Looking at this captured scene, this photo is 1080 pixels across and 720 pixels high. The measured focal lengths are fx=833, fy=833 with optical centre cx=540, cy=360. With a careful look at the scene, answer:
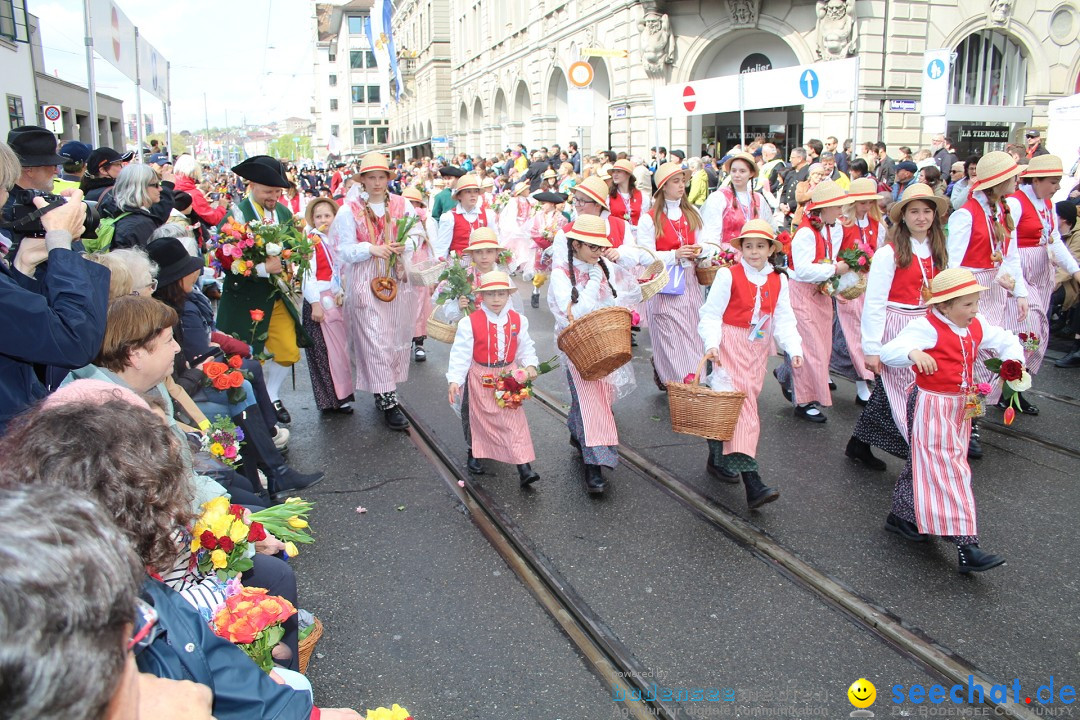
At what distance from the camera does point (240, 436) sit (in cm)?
433

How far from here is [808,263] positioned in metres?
6.93

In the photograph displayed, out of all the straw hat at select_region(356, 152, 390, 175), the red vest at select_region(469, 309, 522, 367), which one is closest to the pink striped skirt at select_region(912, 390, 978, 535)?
the red vest at select_region(469, 309, 522, 367)

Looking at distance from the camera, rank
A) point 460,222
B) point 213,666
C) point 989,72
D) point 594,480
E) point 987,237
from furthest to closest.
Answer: point 989,72 < point 460,222 < point 987,237 < point 594,480 < point 213,666

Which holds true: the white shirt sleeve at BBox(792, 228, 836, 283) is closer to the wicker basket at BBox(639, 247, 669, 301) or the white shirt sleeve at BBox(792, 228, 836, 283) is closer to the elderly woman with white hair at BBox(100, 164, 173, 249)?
the wicker basket at BBox(639, 247, 669, 301)

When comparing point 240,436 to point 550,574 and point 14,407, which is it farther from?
point 550,574

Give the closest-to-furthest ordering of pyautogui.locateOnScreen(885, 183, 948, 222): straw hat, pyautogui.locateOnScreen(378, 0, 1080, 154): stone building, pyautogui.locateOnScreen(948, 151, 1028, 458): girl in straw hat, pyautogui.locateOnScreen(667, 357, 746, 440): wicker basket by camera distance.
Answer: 1. pyautogui.locateOnScreen(667, 357, 746, 440): wicker basket
2. pyautogui.locateOnScreen(885, 183, 948, 222): straw hat
3. pyautogui.locateOnScreen(948, 151, 1028, 458): girl in straw hat
4. pyautogui.locateOnScreen(378, 0, 1080, 154): stone building

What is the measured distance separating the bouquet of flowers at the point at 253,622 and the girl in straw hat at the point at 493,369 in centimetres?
309

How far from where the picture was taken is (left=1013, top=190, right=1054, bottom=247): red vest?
7.25 metres

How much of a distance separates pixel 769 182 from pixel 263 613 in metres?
14.3

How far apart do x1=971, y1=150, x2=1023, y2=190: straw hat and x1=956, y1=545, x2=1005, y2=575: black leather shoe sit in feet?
11.2

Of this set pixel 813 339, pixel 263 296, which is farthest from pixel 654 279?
pixel 263 296

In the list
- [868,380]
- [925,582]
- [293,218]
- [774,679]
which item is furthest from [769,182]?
[774,679]

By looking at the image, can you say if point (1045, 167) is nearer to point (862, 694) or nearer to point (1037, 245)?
point (1037, 245)

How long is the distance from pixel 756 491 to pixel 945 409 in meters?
1.18
